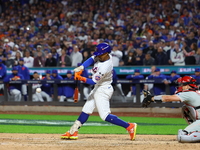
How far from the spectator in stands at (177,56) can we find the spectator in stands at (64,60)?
12.7 feet

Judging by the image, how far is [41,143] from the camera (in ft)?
22.5

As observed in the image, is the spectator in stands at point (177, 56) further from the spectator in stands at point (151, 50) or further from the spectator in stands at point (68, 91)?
the spectator in stands at point (68, 91)

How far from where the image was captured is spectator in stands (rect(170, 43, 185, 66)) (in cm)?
1385

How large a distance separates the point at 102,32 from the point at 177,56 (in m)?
4.02

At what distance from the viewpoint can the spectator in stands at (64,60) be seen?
15.2 meters

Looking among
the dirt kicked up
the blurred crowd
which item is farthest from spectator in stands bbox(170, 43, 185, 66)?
the dirt kicked up

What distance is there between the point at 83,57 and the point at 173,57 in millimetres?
3474

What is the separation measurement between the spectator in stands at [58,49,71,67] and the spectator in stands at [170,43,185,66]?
12.7 ft

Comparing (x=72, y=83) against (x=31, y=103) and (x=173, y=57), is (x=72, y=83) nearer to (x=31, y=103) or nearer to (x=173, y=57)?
(x=31, y=103)

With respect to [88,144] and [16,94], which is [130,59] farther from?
[88,144]

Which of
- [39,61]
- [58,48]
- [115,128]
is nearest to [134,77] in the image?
[115,128]

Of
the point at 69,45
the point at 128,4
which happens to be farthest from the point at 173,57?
the point at 128,4

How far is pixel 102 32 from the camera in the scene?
1681 centimetres

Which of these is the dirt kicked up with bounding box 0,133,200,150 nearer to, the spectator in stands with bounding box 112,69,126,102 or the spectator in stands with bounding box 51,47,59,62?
the spectator in stands with bounding box 112,69,126,102
